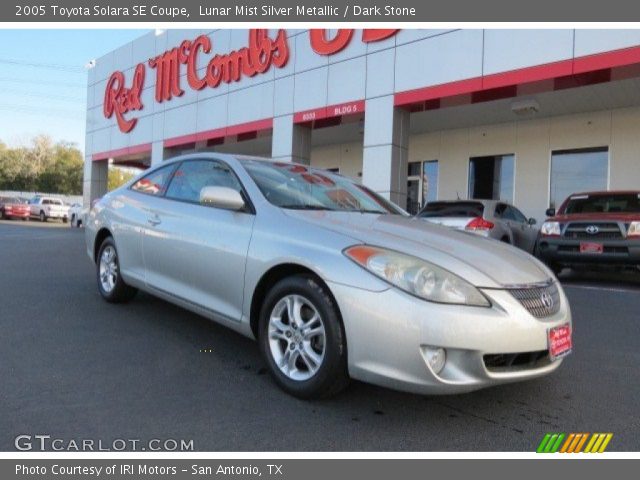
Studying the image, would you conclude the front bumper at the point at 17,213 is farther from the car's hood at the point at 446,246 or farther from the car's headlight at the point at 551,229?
the car's hood at the point at 446,246

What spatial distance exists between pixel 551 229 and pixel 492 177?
8402mm

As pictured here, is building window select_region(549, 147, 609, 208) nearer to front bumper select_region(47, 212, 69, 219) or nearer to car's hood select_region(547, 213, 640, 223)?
car's hood select_region(547, 213, 640, 223)

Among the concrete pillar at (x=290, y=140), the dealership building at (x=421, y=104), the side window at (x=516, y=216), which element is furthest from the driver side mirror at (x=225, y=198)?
the concrete pillar at (x=290, y=140)

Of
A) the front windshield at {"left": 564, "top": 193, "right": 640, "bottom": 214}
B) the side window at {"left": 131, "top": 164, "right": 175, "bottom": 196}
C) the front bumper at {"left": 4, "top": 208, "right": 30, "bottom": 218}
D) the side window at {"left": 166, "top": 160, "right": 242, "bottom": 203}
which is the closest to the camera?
the side window at {"left": 166, "top": 160, "right": 242, "bottom": 203}

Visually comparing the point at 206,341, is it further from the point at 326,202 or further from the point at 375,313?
the point at 375,313

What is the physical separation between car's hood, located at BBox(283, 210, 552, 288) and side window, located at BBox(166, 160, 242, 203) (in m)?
0.83

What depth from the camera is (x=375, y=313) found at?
273 centimetres

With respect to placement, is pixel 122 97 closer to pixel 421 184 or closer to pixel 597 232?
pixel 421 184

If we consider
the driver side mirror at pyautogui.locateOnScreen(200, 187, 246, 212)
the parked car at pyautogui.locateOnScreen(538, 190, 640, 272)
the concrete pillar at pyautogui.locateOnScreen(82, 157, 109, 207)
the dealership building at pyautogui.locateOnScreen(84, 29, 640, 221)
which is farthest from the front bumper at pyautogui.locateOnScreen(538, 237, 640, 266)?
the concrete pillar at pyautogui.locateOnScreen(82, 157, 109, 207)

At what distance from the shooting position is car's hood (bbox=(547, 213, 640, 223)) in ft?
25.1

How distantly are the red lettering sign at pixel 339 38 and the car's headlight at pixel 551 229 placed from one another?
22.4 ft

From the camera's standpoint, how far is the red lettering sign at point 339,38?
42.7 ft

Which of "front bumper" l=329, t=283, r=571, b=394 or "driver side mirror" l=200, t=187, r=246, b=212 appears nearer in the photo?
"front bumper" l=329, t=283, r=571, b=394

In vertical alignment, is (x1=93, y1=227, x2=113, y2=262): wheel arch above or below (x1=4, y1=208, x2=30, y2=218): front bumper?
below
